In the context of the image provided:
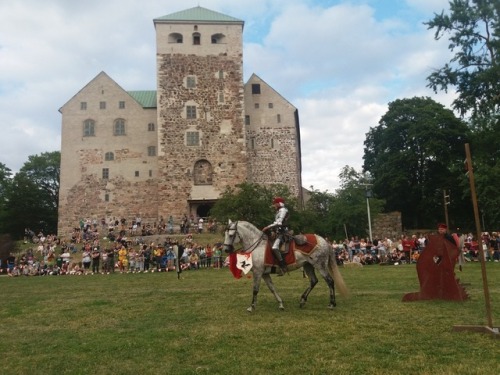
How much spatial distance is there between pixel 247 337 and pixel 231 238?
141 inches

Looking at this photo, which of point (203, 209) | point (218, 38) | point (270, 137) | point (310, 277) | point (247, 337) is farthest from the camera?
point (270, 137)

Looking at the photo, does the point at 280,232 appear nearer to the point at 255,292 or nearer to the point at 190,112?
the point at 255,292

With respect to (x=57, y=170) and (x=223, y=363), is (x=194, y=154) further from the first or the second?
(x=223, y=363)

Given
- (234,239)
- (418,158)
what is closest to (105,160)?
(418,158)

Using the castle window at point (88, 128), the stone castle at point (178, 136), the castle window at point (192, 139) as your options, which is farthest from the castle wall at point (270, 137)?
the castle window at point (88, 128)

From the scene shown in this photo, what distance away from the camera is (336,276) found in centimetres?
1122

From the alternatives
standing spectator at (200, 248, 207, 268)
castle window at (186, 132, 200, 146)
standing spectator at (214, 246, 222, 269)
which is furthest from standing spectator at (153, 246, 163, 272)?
castle window at (186, 132, 200, 146)

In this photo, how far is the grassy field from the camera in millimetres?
5973

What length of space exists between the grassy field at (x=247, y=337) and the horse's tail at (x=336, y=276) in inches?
11.6

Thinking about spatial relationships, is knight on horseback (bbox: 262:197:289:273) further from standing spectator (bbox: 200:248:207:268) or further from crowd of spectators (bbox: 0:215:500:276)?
standing spectator (bbox: 200:248:207:268)

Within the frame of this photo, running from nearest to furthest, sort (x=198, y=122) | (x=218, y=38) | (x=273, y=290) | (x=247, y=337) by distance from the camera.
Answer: (x=247, y=337) → (x=273, y=290) → (x=198, y=122) → (x=218, y=38)

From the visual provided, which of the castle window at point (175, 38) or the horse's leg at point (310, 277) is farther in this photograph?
the castle window at point (175, 38)

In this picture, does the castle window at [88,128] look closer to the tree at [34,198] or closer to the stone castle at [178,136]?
the stone castle at [178,136]

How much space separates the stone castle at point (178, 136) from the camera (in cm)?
4781
